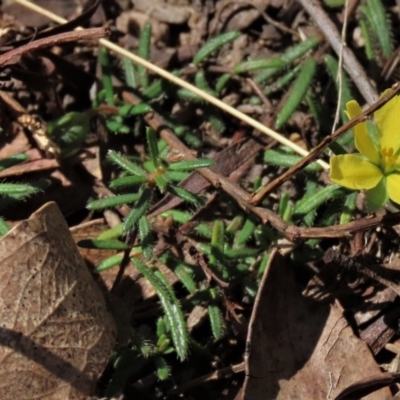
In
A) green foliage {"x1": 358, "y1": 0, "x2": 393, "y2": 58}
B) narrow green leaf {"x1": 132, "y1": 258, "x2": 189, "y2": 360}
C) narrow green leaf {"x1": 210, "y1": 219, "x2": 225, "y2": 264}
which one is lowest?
narrow green leaf {"x1": 132, "y1": 258, "x2": 189, "y2": 360}

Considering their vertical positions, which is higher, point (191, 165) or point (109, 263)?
point (191, 165)

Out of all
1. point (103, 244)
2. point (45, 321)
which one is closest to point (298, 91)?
point (103, 244)

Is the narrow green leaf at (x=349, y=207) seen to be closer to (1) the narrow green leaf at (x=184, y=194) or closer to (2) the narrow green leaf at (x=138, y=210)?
(1) the narrow green leaf at (x=184, y=194)

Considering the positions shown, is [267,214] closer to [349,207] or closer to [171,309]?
[349,207]

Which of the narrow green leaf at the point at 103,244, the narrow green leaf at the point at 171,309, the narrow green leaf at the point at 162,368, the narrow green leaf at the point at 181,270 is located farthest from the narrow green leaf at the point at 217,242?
the narrow green leaf at the point at 162,368

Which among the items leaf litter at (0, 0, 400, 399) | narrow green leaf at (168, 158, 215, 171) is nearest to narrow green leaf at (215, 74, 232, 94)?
leaf litter at (0, 0, 400, 399)

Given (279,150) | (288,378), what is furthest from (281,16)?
(288,378)

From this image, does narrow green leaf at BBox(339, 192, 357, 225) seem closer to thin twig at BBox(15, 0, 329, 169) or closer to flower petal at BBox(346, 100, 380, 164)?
thin twig at BBox(15, 0, 329, 169)

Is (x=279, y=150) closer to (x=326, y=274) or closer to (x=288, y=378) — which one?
(x=326, y=274)
